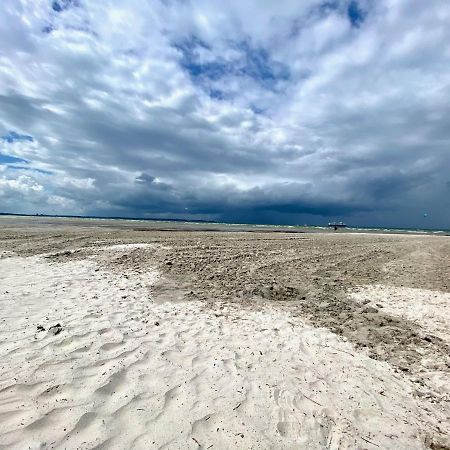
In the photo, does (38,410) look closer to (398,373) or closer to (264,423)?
(264,423)

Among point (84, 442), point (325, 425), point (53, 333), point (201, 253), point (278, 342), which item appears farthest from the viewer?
point (201, 253)

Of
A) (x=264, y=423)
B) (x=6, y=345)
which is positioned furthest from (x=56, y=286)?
(x=264, y=423)

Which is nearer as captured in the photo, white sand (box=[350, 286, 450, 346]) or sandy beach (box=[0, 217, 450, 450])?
sandy beach (box=[0, 217, 450, 450])

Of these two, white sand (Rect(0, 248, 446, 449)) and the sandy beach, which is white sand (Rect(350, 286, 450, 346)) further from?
white sand (Rect(0, 248, 446, 449))

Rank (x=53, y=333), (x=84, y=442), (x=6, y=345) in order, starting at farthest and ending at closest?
(x=53, y=333), (x=6, y=345), (x=84, y=442)

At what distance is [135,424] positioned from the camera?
4.14m

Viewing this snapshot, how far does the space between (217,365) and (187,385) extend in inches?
32.8

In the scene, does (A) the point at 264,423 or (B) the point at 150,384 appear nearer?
(A) the point at 264,423

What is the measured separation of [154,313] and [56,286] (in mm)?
3814

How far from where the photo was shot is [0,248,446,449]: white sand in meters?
4.07

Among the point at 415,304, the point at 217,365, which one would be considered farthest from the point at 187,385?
the point at 415,304

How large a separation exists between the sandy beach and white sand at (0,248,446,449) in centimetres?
2

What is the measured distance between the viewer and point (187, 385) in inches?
202

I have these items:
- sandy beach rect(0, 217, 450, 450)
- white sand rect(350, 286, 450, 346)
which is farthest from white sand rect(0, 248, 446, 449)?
white sand rect(350, 286, 450, 346)
